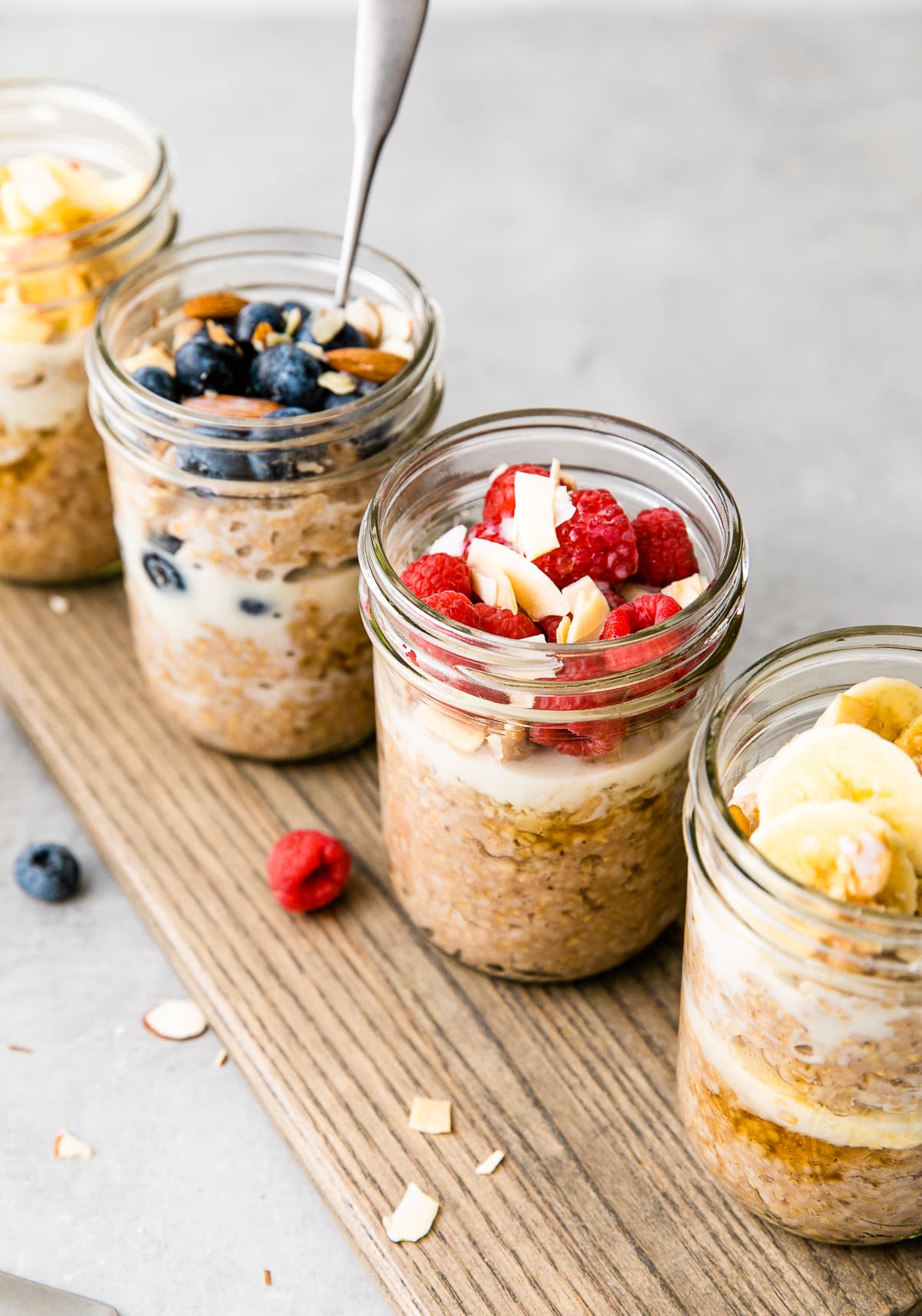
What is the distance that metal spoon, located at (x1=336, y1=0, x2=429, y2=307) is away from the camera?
122cm

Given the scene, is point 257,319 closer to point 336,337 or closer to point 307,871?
point 336,337

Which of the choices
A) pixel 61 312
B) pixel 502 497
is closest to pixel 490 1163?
pixel 502 497

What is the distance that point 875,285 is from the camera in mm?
2248

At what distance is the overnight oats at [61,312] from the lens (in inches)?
56.1

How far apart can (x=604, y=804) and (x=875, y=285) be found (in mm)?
1407

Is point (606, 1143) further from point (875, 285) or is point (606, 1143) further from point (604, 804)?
point (875, 285)

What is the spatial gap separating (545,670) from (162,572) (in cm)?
46

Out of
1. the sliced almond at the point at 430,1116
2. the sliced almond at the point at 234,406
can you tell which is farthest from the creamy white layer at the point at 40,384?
the sliced almond at the point at 430,1116

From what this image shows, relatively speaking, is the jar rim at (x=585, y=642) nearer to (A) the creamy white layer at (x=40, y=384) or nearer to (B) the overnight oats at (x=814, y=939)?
(B) the overnight oats at (x=814, y=939)

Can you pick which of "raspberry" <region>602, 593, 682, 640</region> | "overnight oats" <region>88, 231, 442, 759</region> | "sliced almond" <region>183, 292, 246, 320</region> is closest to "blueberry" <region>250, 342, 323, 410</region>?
"overnight oats" <region>88, 231, 442, 759</region>

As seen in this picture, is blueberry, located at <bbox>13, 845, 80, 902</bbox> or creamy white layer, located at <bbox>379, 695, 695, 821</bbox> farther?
blueberry, located at <bbox>13, 845, 80, 902</bbox>

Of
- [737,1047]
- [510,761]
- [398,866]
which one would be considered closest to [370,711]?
[398,866]

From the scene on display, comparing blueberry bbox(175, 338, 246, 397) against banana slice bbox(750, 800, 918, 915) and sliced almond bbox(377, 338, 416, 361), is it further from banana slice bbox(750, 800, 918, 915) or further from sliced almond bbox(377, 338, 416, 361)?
banana slice bbox(750, 800, 918, 915)

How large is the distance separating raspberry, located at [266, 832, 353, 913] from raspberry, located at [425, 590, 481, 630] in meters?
0.34
